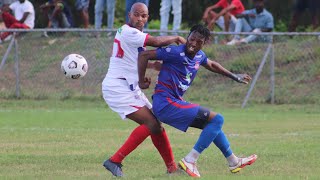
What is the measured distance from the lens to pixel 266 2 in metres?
25.0

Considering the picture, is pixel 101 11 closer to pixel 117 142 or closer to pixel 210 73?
pixel 210 73

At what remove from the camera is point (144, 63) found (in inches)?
378

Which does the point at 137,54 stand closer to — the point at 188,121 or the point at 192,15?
the point at 188,121

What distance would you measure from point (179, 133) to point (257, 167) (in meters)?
4.33

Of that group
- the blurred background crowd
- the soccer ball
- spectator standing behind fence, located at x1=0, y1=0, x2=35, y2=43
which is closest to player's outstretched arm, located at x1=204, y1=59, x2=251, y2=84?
the soccer ball

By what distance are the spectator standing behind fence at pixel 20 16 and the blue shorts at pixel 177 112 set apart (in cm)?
1365

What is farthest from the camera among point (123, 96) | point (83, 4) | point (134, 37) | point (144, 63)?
point (83, 4)

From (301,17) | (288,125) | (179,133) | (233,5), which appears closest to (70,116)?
(179,133)

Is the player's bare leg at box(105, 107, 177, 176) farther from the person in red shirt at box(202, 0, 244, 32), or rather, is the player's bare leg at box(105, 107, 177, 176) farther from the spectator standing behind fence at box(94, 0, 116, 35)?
the person in red shirt at box(202, 0, 244, 32)

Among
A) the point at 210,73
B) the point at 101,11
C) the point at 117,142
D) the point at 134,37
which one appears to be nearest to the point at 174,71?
the point at 134,37

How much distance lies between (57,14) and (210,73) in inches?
237

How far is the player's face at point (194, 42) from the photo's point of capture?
9.46 m

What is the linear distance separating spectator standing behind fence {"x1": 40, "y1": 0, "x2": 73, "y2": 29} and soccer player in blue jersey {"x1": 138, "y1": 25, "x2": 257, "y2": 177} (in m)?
14.9

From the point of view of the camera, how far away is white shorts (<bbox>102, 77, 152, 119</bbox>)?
387 inches
